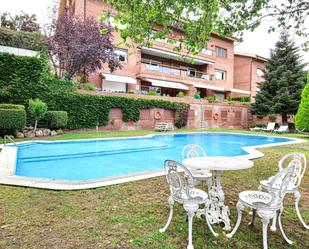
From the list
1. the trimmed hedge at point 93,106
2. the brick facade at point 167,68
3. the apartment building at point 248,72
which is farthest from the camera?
the apartment building at point 248,72

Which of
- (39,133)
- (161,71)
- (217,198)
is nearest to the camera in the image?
(217,198)

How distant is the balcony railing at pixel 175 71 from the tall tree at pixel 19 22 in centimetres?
1825

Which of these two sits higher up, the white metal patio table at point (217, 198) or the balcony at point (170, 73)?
the balcony at point (170, 73)

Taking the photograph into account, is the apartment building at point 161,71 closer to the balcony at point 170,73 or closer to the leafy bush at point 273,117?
the balcony at point 170,73

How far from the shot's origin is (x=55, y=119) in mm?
17172

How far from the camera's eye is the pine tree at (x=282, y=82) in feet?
90.6

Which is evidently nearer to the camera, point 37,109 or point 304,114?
point 37,109

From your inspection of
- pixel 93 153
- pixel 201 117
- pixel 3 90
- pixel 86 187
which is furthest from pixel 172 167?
pixel 201 117

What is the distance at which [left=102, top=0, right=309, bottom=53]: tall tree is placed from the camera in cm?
612

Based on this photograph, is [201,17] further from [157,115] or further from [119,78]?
[119,78]

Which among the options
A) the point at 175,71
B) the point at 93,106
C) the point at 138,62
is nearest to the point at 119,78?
the point at 138,62

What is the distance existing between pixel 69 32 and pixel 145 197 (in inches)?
769

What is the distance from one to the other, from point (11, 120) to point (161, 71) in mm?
19139

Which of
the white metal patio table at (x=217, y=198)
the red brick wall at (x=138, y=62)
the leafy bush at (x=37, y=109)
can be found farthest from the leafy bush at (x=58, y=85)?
the white metal patio table at (x=217, y=198)
